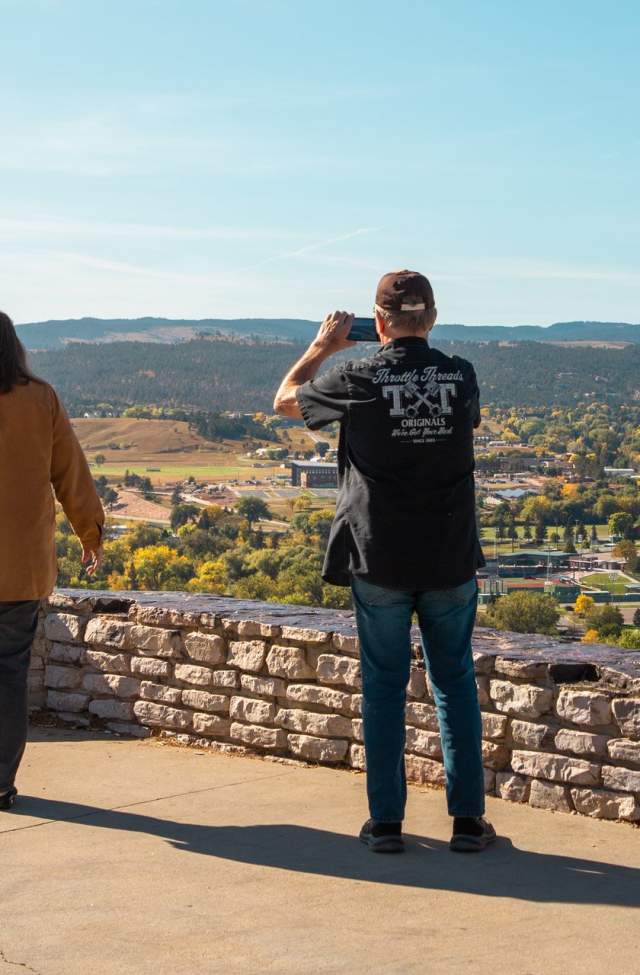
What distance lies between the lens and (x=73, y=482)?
4.45m

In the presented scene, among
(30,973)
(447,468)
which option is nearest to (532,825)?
(447,468)

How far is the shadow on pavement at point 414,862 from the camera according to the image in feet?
11.5

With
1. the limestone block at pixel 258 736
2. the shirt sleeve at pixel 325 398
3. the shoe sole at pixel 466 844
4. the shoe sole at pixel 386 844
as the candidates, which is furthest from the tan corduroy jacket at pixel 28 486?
the shoe sole at pixel 466 844

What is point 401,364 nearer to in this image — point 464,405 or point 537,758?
point 464,405

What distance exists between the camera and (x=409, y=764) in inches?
187

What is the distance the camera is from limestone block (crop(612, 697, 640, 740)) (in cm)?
413

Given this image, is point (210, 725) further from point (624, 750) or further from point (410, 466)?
point (410, 466)

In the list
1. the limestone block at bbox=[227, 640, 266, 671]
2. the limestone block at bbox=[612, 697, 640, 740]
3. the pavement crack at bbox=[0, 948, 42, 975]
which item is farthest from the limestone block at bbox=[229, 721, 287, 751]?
the pavement crack at bbox=[0, 948, 42, 975]

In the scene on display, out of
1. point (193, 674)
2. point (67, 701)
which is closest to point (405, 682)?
point (193, 674)

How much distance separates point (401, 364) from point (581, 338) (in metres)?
113

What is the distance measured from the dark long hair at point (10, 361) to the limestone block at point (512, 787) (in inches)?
84.7

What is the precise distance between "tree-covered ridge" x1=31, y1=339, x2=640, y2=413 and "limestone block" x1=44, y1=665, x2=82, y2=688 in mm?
60938

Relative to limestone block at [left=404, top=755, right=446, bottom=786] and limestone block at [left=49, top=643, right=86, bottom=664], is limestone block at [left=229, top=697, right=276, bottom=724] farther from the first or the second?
limestone block at [left=49, top=643, right=86, bottom=664]

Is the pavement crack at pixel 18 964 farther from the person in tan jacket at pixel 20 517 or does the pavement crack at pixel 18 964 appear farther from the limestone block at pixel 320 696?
the limestone block at pixel 320 696
